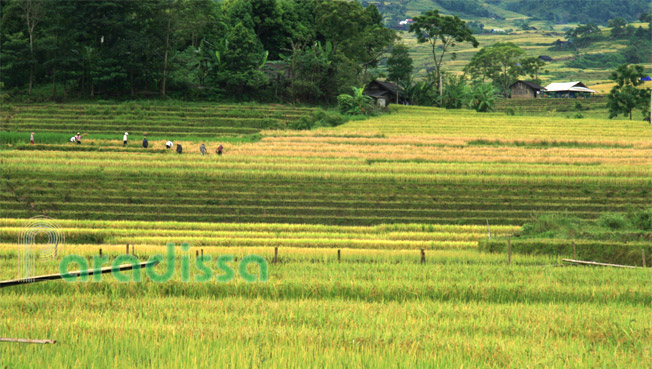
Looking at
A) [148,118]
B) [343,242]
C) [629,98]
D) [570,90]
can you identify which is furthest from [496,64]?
[343,242]

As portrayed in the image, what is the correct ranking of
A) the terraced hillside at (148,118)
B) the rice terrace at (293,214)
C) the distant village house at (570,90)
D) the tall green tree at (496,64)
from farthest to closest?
the tall green tree at (496,64) < the distant village house at (570,90) < the terraced hillside at (148,118) < the rice terrace at (293,214)

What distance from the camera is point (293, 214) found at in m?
26.1

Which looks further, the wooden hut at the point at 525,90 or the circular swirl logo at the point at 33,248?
the wooden hut at the point at 525,90

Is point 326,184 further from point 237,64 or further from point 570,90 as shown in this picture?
point 570,90

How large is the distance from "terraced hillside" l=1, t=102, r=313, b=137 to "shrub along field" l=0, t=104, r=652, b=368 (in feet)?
3.18

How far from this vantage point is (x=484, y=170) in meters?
31.1

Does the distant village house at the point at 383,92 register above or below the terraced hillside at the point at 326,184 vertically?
above

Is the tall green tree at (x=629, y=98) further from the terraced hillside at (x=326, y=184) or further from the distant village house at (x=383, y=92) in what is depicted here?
the terraced hillside at (x=326, y=184)

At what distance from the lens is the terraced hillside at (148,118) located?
137 ft

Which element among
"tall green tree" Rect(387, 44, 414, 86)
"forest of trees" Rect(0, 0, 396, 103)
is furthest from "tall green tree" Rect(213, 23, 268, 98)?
"tall green tree" Rect(387, 44, 414, 86)

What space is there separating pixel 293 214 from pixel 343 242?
5.47 meters

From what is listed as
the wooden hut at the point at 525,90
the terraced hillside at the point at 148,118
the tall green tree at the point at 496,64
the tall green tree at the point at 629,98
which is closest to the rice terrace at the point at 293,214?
the terraced hillside at the point at 148,118

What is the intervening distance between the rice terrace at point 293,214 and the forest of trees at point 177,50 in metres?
0.24

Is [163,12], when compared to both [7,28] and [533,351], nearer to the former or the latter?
[7,28]
